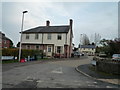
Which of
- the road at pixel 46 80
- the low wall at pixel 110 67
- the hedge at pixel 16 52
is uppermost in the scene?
the hedge at pixel 16 52

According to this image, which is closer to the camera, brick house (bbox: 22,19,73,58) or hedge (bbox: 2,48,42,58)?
hedge (bbox: 2,48,42,58)

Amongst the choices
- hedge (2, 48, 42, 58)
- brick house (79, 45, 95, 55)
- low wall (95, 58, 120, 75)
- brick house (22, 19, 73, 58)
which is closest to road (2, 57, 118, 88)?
low wall (95, 58, 120, 75)

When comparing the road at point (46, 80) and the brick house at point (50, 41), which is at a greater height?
the brick house at point (50, 41)

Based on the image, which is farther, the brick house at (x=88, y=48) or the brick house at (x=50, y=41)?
the brick house at (x=88, y=48)

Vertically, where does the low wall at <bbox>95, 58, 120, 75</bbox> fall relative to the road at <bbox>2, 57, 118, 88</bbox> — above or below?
above

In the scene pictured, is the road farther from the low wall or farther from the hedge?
the hedge

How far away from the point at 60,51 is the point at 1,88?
28.1 meters

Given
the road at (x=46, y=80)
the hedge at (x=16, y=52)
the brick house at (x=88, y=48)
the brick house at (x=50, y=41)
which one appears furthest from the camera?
the brick house at (x=88, y=48)

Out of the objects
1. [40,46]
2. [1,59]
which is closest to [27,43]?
[40,46]

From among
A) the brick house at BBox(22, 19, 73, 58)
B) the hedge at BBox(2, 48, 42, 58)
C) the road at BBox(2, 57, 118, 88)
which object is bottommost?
the road at BBox(2, 57, 118, 88)

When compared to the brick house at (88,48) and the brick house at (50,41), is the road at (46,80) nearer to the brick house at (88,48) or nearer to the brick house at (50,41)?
the brick house at (50,41)

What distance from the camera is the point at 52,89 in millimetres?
6379

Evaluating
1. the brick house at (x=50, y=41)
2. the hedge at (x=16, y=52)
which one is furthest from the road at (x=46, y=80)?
the brick house at (x=50, y=41)

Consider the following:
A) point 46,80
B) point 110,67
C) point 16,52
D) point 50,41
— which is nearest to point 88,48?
point 50,41
